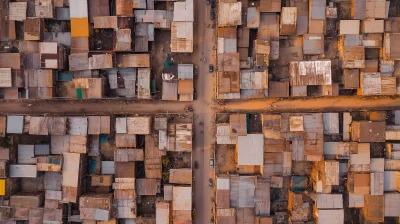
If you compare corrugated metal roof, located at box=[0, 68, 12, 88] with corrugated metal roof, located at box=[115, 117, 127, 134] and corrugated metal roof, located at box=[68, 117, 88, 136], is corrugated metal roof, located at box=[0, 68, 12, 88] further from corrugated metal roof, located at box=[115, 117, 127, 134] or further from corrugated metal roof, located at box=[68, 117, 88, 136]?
corrugated metal roof, located at box=[115, 117, 127, 134]

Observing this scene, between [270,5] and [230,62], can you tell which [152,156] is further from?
[270,5]

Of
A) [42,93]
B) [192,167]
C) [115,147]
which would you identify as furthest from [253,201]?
[42,93]

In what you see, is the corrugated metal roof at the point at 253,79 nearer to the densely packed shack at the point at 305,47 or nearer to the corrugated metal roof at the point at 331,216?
the densely packed shack at the point at 305,47

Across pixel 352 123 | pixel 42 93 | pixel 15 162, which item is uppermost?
pixel 42 93

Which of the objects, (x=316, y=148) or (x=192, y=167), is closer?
(x=316, y=148)

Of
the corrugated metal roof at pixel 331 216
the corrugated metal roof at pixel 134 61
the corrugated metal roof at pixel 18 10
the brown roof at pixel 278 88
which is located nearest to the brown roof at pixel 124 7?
the corrugated metal roof at pixel 134 61

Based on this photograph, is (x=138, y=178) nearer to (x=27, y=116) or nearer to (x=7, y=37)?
(x=27, y=116)
